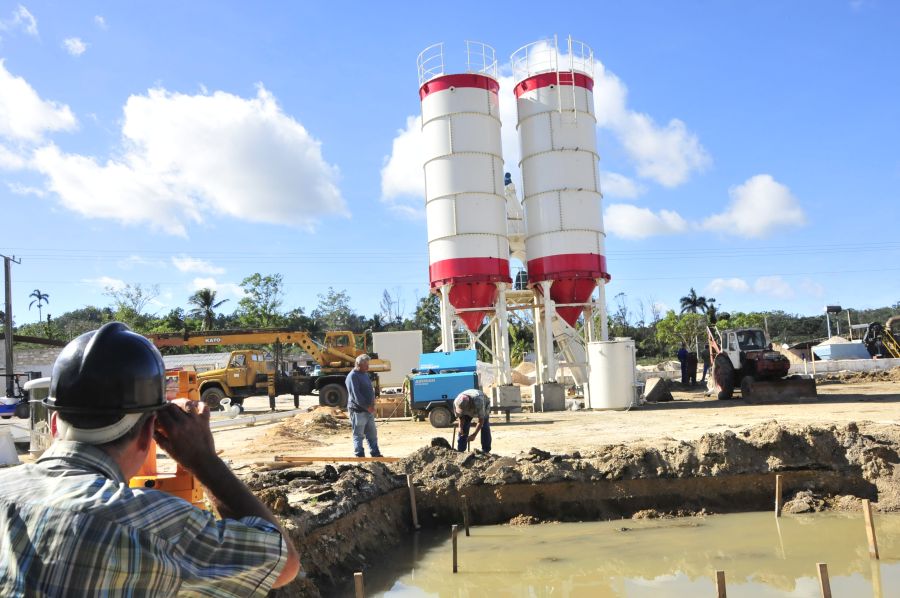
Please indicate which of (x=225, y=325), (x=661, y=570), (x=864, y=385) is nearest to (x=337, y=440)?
(x=661, y=570)

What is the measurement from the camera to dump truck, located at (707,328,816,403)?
67.0 ft

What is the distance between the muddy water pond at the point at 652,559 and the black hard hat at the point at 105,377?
6209 mm

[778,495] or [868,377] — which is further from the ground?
[868,377]

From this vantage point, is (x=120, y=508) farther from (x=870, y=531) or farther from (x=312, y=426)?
(x=312, y=426)

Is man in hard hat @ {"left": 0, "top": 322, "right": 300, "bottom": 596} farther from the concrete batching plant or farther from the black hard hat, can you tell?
the concrete batching plant

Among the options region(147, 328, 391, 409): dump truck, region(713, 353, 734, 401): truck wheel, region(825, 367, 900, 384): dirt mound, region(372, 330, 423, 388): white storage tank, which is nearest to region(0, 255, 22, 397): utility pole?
region(147, 328, 391, 409): dump truck

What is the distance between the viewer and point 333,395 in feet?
73.8

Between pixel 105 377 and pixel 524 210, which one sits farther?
pixel 524 210

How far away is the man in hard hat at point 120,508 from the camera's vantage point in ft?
4.43

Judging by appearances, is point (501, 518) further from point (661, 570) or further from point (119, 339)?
point (119, 339)

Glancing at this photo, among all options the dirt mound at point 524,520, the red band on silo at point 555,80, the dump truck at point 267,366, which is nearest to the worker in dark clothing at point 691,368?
the red band on silo at point 555,80

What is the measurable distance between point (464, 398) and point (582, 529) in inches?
106

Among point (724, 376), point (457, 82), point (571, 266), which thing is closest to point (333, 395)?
point (571, 266)

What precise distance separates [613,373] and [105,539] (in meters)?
20.1
